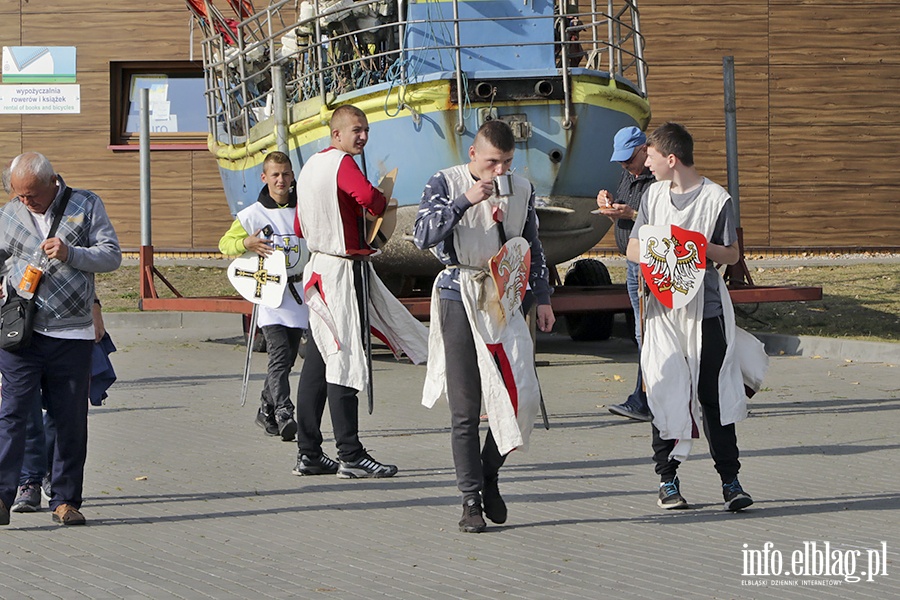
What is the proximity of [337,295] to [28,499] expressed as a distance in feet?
6.44

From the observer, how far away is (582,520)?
6883 millimetres

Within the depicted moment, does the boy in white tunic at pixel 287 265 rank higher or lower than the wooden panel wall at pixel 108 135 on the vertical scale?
lower

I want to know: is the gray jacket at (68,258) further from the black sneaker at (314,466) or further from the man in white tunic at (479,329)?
the black sneaker at (314,466)

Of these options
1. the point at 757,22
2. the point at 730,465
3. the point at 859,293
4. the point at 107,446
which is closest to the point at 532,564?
the point at 730,465

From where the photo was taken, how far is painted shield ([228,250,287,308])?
9.25m

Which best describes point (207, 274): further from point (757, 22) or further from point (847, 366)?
point (847, 366)

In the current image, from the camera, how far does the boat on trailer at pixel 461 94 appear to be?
43.6ft

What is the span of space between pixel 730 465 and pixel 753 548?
2.79ft

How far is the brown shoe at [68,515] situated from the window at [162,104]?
18.7 metres

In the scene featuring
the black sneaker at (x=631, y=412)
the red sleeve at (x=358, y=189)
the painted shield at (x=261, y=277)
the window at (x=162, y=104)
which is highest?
the window at (x=162, y=104)

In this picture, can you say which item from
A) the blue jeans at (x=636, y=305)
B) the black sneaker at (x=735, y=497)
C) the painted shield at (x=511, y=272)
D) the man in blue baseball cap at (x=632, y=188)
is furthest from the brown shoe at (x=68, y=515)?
the man in blue baseball cap at (x=632, y=188)

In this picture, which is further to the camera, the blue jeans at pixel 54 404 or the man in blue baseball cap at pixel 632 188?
the man in blue baseball cap at pixel 632 188

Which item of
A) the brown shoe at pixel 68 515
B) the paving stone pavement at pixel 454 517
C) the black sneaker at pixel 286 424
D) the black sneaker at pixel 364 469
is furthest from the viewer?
the black sneaker at pixel 286 424

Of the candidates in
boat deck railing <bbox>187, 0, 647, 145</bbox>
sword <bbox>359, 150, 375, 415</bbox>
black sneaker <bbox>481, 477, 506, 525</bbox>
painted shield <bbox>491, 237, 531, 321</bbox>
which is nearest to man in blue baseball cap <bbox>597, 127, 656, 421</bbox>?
sword <bbox>359, 150, 375, 415</bbox>
